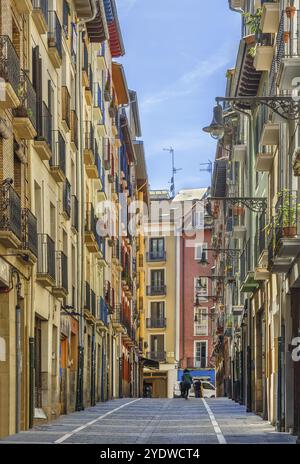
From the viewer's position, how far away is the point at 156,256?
10506cm

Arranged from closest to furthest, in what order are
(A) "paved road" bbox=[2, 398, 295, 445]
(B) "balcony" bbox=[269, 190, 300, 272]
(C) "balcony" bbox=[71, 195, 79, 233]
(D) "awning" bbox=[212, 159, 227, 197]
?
(A) "paved road" bbox=[2, 398, 295, 445] < (B) "balcony" bbox=[269, 190, 300, 272] < (C) "balcony" bbox=[71, 195, 79, 233] < (D) "awning" bbox=[212, 159, 227, 197]

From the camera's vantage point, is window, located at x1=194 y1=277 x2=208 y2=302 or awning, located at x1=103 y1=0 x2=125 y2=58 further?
window, located at x1=194 y1=277 x2=208 y2=302

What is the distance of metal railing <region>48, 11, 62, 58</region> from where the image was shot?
107 feet

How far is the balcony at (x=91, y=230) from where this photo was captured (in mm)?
43656

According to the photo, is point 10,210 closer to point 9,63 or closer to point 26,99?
point 9,63

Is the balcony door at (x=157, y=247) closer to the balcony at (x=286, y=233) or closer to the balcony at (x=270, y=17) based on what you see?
the balcony at (x=270, y=17)

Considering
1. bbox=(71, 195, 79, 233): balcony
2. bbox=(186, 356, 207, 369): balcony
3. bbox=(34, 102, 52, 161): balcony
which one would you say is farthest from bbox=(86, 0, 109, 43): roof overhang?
bbox=(186, 356, 207, 369): balcony

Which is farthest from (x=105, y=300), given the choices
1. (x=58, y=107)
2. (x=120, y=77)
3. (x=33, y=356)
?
(x=33, y=356)

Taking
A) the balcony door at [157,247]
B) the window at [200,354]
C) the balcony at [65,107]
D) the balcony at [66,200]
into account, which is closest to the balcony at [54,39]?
the balcony at [65,107]

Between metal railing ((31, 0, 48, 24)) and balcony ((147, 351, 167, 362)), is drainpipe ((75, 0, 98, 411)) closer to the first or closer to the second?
metal railing ((31, 0, 48, 24))

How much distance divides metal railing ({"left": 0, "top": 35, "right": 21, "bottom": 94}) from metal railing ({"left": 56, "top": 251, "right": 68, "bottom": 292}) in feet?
31.0

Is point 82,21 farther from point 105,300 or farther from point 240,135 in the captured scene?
point 105,300

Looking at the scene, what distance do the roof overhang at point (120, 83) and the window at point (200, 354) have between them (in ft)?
126

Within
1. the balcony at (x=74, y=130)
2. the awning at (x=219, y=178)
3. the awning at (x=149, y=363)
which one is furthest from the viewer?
the awning at (x=149, y=363)
